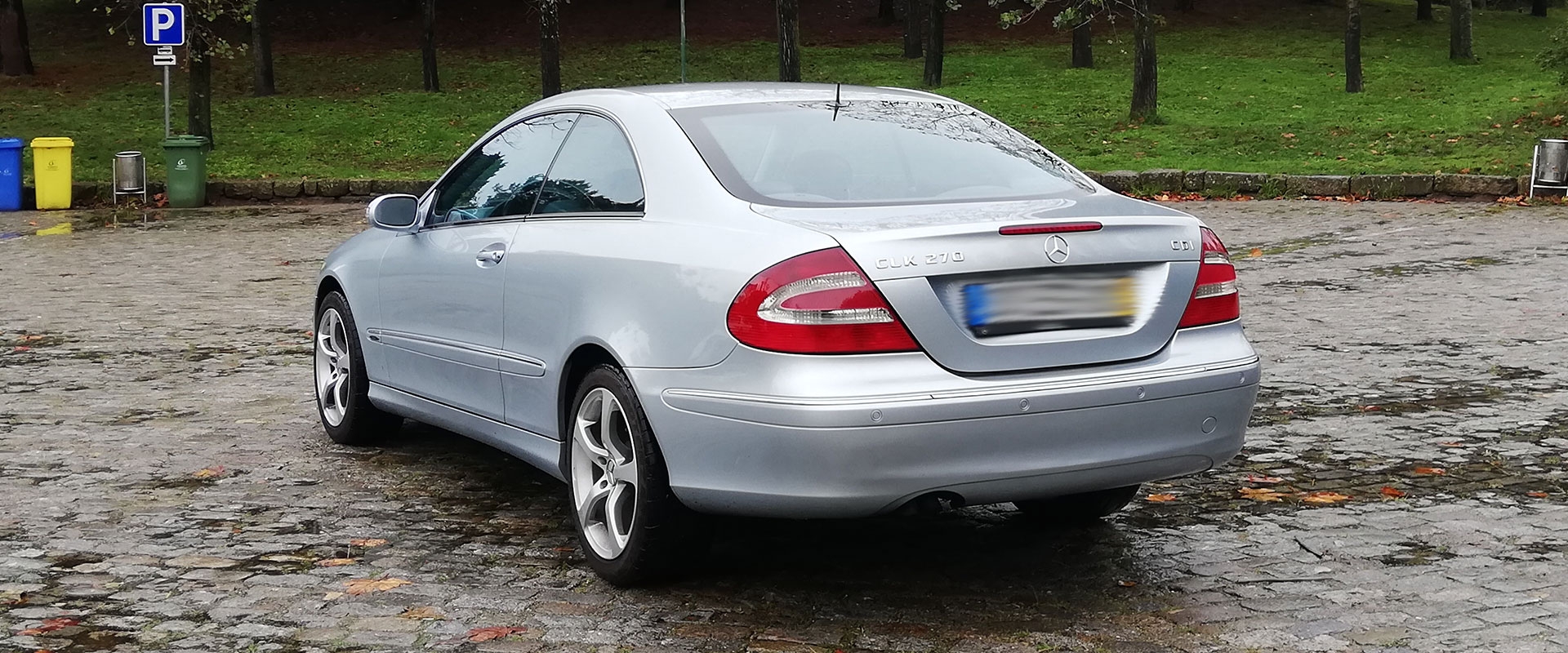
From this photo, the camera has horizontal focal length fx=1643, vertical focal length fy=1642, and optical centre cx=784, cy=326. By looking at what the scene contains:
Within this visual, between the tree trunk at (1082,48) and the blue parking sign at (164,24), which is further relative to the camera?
the tree trunk at (1082,48)

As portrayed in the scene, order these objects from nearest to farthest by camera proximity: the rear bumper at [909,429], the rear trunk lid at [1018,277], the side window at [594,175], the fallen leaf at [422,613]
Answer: the rear bumper at [909,429], the rear trunk lid at [1018,277], the fallen leaf at [422,613], the side window at [594,175]

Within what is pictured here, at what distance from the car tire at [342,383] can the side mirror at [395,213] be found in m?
0.70

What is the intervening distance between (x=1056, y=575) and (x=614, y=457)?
1406mm

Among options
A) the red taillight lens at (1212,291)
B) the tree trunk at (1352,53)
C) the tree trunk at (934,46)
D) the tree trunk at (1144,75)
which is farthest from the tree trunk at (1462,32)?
the red taillight lens at (1212,291)

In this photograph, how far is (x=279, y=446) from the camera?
714 cm

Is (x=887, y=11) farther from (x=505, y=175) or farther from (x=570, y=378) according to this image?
(x=570, y=378)

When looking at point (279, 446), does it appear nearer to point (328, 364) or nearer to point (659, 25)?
point (328, 364)

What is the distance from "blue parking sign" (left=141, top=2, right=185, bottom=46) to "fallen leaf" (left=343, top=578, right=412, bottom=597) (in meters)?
18.5

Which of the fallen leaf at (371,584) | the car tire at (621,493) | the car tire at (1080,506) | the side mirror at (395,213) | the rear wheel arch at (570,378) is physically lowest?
the fallen leaf at (371,584)

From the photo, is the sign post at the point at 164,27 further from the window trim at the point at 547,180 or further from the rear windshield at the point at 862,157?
the rear windshield at the point at 862,157

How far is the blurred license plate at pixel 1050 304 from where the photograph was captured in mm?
4371

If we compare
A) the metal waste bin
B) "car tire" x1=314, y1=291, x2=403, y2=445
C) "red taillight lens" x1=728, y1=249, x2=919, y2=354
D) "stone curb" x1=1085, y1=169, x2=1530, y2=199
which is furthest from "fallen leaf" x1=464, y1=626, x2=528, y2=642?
the metal waste bin

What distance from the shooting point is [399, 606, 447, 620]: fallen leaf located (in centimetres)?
462

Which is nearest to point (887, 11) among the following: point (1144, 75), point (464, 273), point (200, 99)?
point (1144, 75)
